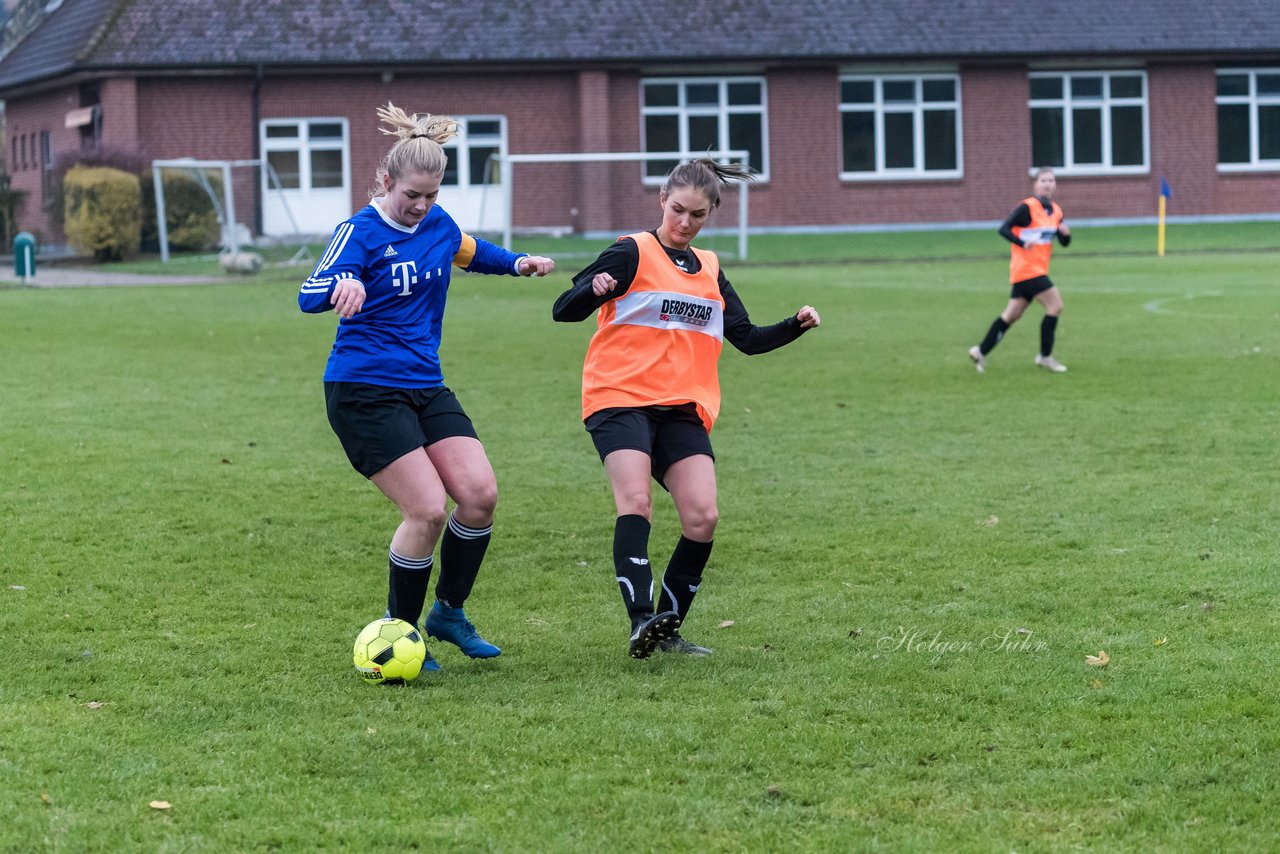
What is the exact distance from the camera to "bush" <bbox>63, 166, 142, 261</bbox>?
114ft

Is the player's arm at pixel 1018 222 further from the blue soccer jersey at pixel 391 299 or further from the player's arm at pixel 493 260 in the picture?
the blue soccer jersey at pixel 391 299

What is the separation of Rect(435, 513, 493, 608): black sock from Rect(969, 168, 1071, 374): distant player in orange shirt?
9.95 m

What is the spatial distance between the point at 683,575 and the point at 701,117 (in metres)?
34.9

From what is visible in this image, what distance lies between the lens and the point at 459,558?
617cm

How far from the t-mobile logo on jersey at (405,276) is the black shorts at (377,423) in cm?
34

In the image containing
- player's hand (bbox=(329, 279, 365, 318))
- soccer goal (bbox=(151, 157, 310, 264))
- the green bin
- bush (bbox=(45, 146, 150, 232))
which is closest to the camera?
player's hand (bbox=(329, 279, 365, 318))

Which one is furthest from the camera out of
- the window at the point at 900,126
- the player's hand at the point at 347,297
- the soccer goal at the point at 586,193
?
the window at the point at 900,126

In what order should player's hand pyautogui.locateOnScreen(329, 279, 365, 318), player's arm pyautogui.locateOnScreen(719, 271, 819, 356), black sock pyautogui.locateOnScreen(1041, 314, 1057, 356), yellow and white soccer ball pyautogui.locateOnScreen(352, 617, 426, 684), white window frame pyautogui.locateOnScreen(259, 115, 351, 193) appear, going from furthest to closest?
white window frame pyautogui.locateOnScreen(259, 115, 351, 193), black sock pyautogui.locateOnScreen(1041, 314, 1057, 356), player's arm pyautogui.locateOnScreen(719, 271, 819, 356), yellow and white soccer ball pyautogui.locateOnScreen(352, 617, 426, 684), player's hand pyautogui.locateOnScreen(329, 279, 365, 318)

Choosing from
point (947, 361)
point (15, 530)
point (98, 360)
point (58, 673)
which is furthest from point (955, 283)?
point (58, 673)

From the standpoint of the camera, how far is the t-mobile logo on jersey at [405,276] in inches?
229

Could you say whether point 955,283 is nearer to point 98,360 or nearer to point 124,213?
point 98,360

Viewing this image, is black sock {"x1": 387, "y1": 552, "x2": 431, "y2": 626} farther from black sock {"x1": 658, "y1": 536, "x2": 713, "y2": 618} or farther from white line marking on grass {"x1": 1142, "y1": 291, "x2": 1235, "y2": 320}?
white line marking on grass {"x1": 1142, "y1": 291, "x2": 1235, "y2": 320}

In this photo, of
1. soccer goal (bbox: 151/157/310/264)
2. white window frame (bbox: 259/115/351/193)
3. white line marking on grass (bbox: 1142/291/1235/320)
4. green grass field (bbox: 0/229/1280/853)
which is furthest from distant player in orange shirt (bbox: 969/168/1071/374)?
white window frame (bbox: 259/115/351/193)

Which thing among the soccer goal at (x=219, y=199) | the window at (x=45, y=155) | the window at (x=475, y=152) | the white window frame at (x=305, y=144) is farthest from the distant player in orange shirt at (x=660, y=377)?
the window at (x=45, y=155)
